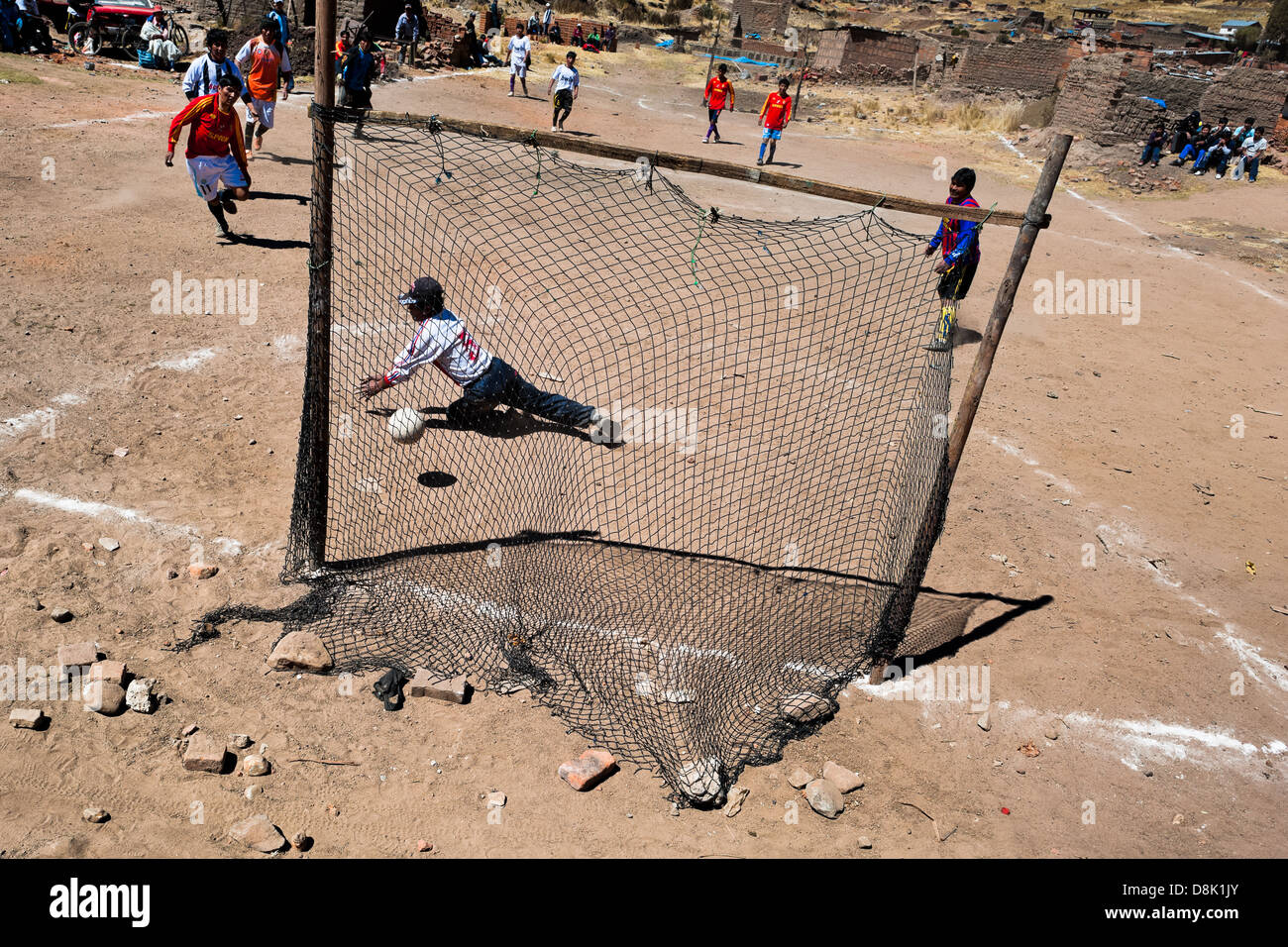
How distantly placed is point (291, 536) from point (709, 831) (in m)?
2.76

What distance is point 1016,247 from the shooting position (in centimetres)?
440

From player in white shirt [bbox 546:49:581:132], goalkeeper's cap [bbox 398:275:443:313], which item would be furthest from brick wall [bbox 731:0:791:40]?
goalkeeper's cap [bbox 398:275:443:313]

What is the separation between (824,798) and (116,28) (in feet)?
68.7

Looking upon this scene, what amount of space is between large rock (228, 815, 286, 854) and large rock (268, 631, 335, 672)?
0.95 m

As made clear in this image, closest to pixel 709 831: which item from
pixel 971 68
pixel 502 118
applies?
pixel 502 118

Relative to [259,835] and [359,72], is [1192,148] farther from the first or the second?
[259,835]

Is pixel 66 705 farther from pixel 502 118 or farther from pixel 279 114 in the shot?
pixel 502 118

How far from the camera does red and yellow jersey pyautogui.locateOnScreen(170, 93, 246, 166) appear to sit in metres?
8.59

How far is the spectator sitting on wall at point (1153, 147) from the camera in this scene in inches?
814

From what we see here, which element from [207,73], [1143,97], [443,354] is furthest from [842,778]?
[1143,97]

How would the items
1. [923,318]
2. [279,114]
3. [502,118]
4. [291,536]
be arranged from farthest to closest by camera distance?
[502,118] < [279,114] < [923,318] < [291,536]

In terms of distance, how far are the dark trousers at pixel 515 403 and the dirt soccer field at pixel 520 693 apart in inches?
49.6

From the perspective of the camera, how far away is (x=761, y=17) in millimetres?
41469
